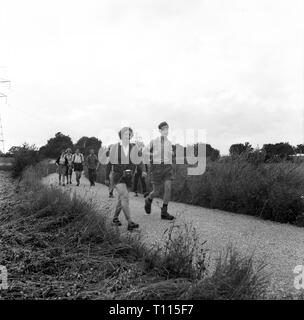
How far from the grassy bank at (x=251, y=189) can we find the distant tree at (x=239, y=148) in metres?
0.38

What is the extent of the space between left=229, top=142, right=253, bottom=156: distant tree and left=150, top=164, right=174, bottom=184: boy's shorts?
5068 mm

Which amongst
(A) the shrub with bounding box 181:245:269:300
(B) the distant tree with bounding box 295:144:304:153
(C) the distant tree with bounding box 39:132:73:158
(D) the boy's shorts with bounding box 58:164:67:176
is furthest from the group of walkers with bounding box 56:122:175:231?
(C) the distant tree with bounding box 39:132:73:158

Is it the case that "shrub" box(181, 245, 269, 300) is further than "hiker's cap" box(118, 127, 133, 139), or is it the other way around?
"hiker's cap" box(118, 127, 133, 139)

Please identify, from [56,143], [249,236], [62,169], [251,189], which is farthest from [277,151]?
[56,143]

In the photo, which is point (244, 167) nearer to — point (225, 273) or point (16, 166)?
point (225, 273)

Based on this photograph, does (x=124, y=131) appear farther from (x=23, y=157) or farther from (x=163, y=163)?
(x=23, y=157)

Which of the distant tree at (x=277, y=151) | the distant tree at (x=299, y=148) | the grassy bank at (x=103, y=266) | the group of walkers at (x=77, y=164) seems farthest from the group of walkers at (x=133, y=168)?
the group of walkers at (x=77, y=164)

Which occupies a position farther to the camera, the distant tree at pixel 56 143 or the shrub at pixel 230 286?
the distant tree at pixel 56 143

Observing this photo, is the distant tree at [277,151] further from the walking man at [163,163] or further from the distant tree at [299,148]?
the walking man at [163,163]

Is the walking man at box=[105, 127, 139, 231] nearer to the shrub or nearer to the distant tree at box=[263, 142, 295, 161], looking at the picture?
the shrub

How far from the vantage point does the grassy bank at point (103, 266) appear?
4312mm

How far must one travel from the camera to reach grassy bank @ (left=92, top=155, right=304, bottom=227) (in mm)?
10328
